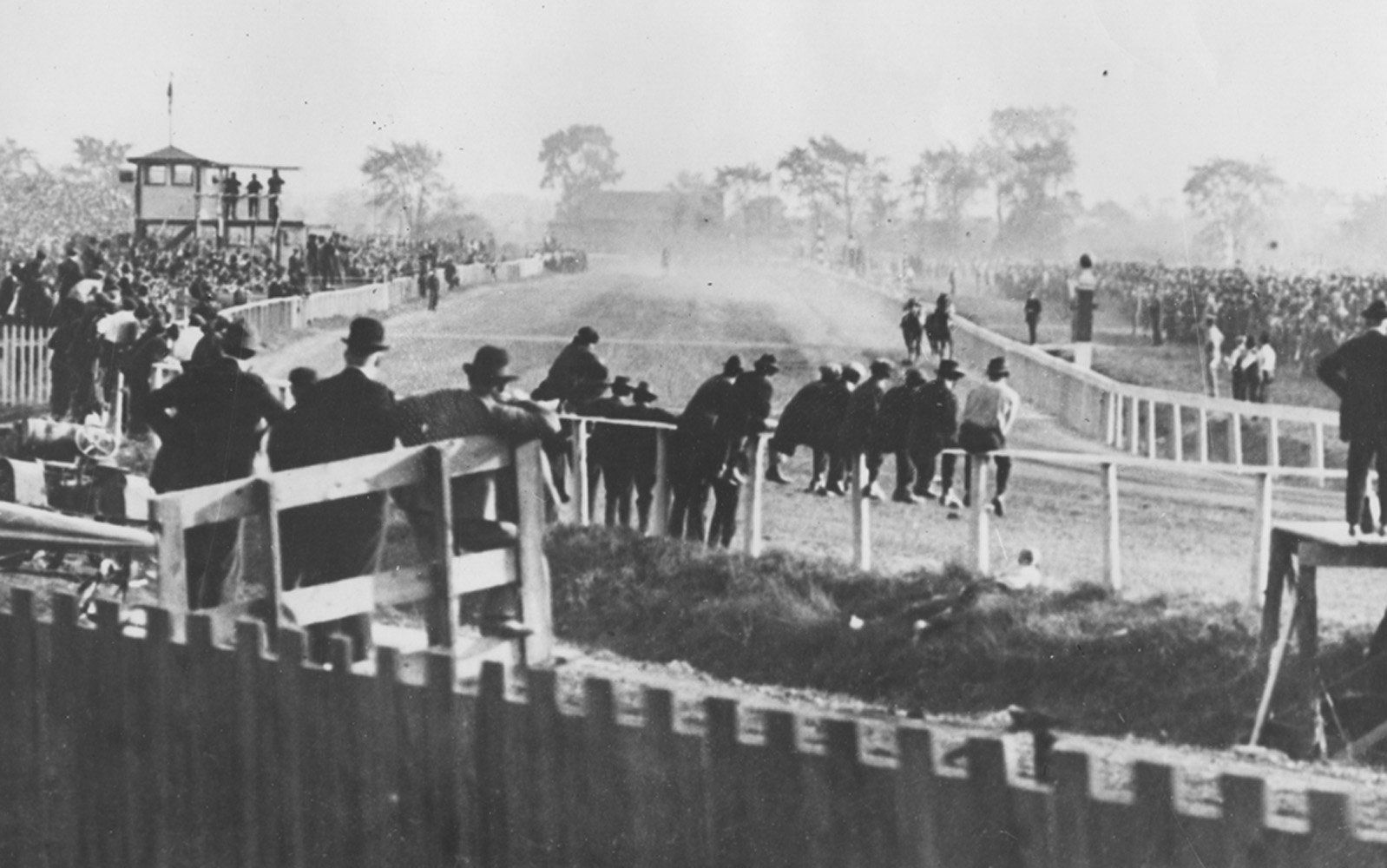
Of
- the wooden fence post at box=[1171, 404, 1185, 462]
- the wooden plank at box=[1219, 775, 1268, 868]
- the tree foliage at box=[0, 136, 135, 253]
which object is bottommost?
the wooden plank at box=[1219, 775, 1268, 868]

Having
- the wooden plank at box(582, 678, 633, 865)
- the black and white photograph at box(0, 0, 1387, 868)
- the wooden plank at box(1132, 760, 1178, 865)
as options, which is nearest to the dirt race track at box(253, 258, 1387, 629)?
the black and white photograph at box(0, 0, 1387, 868)

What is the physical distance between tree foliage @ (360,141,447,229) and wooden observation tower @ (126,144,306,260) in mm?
604

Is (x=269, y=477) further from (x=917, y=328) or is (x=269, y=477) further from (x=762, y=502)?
(x=917, y=328)

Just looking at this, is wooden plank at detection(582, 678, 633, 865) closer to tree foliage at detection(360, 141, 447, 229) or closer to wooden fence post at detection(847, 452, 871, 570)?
tree foliage at detection(360, 141, 447, 229)

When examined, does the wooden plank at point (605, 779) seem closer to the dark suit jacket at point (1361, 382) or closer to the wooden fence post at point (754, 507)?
the dark suit jacket at point (1361, 382)

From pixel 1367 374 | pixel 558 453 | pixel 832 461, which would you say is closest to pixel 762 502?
pixel 832 461

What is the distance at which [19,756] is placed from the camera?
17.3 ft

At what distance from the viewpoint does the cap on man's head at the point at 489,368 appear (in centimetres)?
633

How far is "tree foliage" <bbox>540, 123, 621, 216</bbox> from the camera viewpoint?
754cm

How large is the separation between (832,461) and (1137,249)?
2.43 m

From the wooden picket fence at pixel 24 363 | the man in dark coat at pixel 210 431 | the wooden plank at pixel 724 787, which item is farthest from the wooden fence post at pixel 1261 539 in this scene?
the wooden picket fence at pixel 24 363

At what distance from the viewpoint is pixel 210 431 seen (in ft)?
23.4

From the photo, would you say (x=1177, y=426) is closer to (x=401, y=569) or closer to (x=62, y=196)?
(x=401, y=569)

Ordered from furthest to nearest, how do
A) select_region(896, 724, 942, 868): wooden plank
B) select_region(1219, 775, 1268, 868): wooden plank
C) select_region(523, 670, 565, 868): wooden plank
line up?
select_region(523, 670, 565, 868): wooden plank < select_region(896, 724, 942, 868): wooden plank < select_region(1219, 775, 1268, 868): wooden plank
